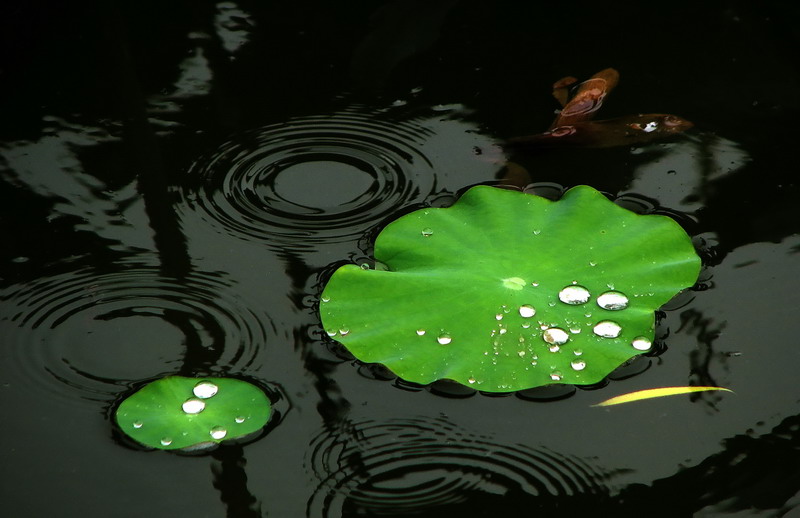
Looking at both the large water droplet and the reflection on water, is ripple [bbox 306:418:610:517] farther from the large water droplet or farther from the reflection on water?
the reflection on water

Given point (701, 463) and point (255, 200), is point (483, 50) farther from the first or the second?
point (701, 463)

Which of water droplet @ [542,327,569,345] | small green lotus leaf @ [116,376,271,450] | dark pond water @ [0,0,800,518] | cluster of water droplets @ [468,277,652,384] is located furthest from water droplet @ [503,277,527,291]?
small green lotus leaf @ [116,376,271,450]

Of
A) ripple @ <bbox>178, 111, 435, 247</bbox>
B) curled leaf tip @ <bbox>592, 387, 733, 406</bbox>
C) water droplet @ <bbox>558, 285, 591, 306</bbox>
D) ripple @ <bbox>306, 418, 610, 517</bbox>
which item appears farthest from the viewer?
ripple @ <bbox>178, 111, 435, 247</bbox>

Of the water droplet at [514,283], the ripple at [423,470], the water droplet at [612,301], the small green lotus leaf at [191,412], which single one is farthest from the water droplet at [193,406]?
the water droplet at [612,301]

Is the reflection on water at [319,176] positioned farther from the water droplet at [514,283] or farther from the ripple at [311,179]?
the water droplet at [514,283]

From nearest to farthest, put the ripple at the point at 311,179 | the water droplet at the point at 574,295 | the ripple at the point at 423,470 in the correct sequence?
the ripple at the point at 423,470 → the water droplet at the point at 574,295 → the ripple at the point at 311,179

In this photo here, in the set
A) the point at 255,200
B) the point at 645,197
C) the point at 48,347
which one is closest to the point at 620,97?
the point at 645,197
